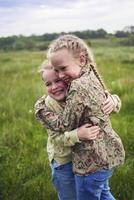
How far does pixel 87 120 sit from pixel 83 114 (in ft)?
0.20

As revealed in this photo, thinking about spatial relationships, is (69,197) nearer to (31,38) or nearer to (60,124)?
(60,124)

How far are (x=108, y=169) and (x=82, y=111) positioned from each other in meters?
0.49

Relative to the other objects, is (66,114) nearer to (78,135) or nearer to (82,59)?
(78,135)

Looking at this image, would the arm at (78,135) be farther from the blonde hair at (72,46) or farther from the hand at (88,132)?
the blonde hair at (72,46)

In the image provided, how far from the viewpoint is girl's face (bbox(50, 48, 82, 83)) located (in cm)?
329

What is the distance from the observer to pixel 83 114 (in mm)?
3344

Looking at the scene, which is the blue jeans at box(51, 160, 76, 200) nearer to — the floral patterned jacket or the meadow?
the floral patterned jacket

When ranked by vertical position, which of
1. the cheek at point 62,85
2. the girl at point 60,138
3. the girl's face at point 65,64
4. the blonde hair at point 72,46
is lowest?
the girl at point 60,138

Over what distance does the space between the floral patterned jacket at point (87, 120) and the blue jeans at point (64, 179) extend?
13cm

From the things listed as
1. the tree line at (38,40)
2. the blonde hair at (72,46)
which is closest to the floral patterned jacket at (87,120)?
the blonde hair at (72,46)

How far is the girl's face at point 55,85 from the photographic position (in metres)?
3.42

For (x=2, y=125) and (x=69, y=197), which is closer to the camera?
(x=69, y=197)

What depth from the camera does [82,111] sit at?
10.8 ft

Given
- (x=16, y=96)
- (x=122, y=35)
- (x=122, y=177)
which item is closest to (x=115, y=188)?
(x=122, y=177)
